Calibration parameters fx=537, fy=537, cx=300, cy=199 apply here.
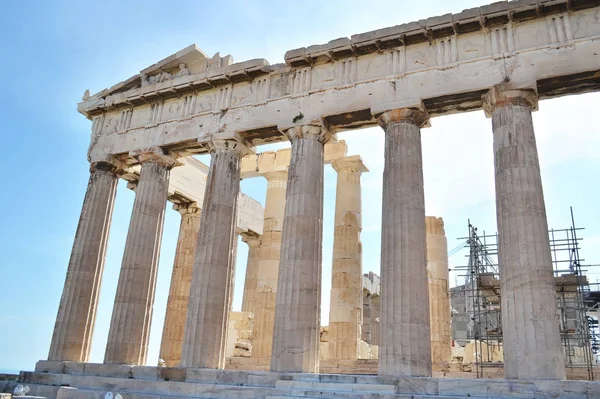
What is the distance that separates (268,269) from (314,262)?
9659mm

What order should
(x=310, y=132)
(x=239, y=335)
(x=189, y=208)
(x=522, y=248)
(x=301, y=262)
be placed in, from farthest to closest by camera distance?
(x=189, y=208) < (x=239, y=335) < (x=310, y=132) < (x=301, y=262) < (x=522, y=248)

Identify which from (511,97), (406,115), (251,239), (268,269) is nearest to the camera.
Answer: (511,97)

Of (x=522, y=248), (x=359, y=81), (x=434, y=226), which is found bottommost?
(x=522, y=248)

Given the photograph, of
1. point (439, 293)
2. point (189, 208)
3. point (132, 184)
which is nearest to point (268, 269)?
point (189, 208)

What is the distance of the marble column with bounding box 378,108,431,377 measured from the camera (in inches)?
644

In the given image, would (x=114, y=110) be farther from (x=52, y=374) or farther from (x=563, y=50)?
(x=563, y=50)

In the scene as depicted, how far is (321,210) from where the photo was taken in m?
20.2

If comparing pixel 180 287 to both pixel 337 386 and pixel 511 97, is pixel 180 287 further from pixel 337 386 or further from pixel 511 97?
pixel 511 97

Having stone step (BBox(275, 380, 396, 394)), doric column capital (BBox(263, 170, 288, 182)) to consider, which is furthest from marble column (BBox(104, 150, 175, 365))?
stone step (BBox(275, 380, 396, 394))

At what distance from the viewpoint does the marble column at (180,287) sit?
1073 inches

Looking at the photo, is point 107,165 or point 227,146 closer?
point 227,146

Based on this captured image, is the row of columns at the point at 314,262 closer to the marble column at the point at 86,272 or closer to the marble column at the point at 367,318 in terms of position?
the marble column at the point at 86,272

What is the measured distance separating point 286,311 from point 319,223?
3.48 metres

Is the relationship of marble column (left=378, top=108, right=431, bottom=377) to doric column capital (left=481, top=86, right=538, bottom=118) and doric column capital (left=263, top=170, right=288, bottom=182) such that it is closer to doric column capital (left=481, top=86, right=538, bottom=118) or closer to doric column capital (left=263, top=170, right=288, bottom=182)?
doric column capital (left=481, top=86, right=538, bottom=118)
